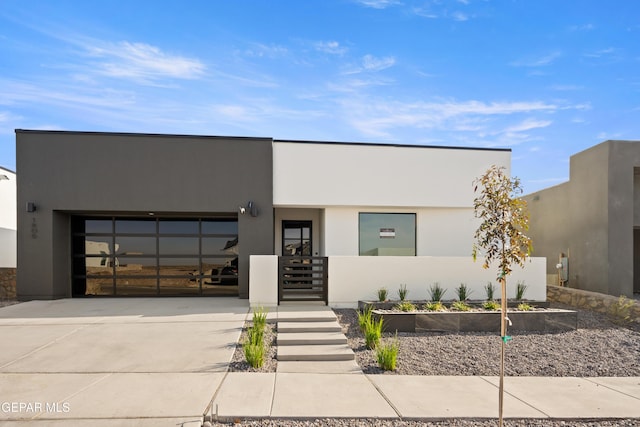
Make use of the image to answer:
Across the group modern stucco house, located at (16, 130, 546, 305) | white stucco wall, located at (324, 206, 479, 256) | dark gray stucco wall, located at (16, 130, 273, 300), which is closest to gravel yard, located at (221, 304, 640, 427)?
modern stucco house, located at (16, 130, 546, 305)

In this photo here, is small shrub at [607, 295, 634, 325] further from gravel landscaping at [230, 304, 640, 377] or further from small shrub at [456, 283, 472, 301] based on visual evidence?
small shrub at [456, 283, 472, 301]

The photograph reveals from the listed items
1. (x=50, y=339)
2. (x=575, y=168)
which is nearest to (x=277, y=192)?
(x=50, y=339)

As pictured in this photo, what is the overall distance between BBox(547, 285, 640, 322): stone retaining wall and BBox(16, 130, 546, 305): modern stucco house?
166 centimetres

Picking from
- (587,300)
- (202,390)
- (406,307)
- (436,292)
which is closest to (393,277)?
(436,292)

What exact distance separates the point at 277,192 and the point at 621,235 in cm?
1134

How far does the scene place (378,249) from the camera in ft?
37.9

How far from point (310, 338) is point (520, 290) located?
21.4ft

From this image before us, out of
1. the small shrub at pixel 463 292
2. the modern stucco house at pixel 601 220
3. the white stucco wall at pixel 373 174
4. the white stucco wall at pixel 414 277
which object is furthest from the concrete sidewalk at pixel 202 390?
the modern stucco house at pixel 601 220

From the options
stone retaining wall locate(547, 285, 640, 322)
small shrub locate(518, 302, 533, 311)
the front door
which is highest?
the front door

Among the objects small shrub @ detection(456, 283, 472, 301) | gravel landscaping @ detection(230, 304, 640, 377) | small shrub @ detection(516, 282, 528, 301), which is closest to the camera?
gravel landscaping @ detection(230, 304, 640, 377)

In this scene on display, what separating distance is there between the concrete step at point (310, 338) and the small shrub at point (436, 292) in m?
3.71

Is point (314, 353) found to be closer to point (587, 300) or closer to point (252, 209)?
point (252, 209)

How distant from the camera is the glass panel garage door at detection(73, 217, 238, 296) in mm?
11258

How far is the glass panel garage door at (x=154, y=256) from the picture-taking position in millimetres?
11258
